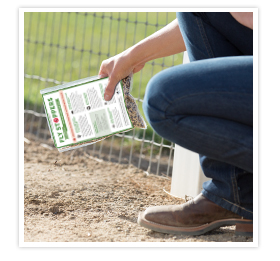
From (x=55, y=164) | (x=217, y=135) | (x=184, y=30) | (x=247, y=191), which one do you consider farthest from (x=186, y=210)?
(x=55, y=164)

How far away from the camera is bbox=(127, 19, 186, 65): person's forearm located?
1.48 meters

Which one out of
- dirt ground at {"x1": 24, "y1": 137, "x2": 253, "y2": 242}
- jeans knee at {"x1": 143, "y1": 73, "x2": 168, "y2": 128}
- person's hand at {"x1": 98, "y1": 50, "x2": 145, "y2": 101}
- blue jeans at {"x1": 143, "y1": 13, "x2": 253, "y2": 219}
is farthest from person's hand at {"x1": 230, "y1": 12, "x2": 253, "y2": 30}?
dirt ground at {"x1": 24, "y1": 137, "x2": 253, "y2": 242}

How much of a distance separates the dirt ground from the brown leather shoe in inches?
1.1

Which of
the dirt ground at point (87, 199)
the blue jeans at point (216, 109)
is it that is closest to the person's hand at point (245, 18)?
the blue jeans at point (216, 109)

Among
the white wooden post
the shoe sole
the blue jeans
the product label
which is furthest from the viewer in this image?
the white wooden post

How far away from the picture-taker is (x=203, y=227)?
138 cm

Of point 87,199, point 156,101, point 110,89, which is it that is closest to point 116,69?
point 110,89

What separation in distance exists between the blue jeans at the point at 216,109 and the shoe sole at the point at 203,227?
8cm

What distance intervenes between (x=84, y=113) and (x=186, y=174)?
58 centimetres

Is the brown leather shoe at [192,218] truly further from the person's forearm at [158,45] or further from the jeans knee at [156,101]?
the person's forearm at [158,45]

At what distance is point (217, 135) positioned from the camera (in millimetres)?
1181

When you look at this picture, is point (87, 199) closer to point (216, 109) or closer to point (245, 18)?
point (216, 109)

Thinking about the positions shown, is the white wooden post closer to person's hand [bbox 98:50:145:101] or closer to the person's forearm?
the person's forearm

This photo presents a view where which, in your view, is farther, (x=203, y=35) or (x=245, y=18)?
(x=203, y=35)
